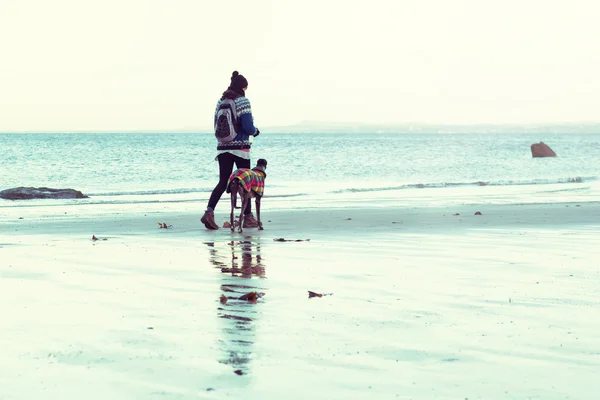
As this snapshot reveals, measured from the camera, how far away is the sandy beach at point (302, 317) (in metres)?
3.88

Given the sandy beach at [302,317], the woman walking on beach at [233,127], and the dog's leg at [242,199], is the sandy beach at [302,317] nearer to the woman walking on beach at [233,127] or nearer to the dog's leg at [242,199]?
the dog's leg at [242,199]

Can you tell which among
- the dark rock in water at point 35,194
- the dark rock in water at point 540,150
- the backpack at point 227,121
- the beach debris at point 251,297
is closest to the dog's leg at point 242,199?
the backpack at point 227,121

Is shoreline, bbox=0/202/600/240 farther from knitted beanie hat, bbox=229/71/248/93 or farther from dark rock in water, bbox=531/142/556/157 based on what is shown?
dark rock in water, bbox=531/142/556/157

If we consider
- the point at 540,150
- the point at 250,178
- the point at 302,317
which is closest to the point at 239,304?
the point at 302,317

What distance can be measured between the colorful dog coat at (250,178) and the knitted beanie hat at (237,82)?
Answer: 120cm

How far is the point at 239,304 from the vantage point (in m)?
5.88

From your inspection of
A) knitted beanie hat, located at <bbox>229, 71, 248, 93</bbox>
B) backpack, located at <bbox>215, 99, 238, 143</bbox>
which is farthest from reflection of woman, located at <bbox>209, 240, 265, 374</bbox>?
knitted beanie hat, located at <bbox>229, 71, 248, 93</bbox>

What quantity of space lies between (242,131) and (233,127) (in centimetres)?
14

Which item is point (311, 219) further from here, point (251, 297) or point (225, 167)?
point (251, 297)

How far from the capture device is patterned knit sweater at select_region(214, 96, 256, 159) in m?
11.8

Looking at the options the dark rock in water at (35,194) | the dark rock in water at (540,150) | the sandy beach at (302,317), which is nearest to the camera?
the sandy beach at (302,317)

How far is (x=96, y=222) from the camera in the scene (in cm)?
1338

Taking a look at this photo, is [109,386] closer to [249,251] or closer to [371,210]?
[249,251]

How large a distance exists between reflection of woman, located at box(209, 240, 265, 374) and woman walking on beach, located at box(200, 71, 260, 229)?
101 inches
